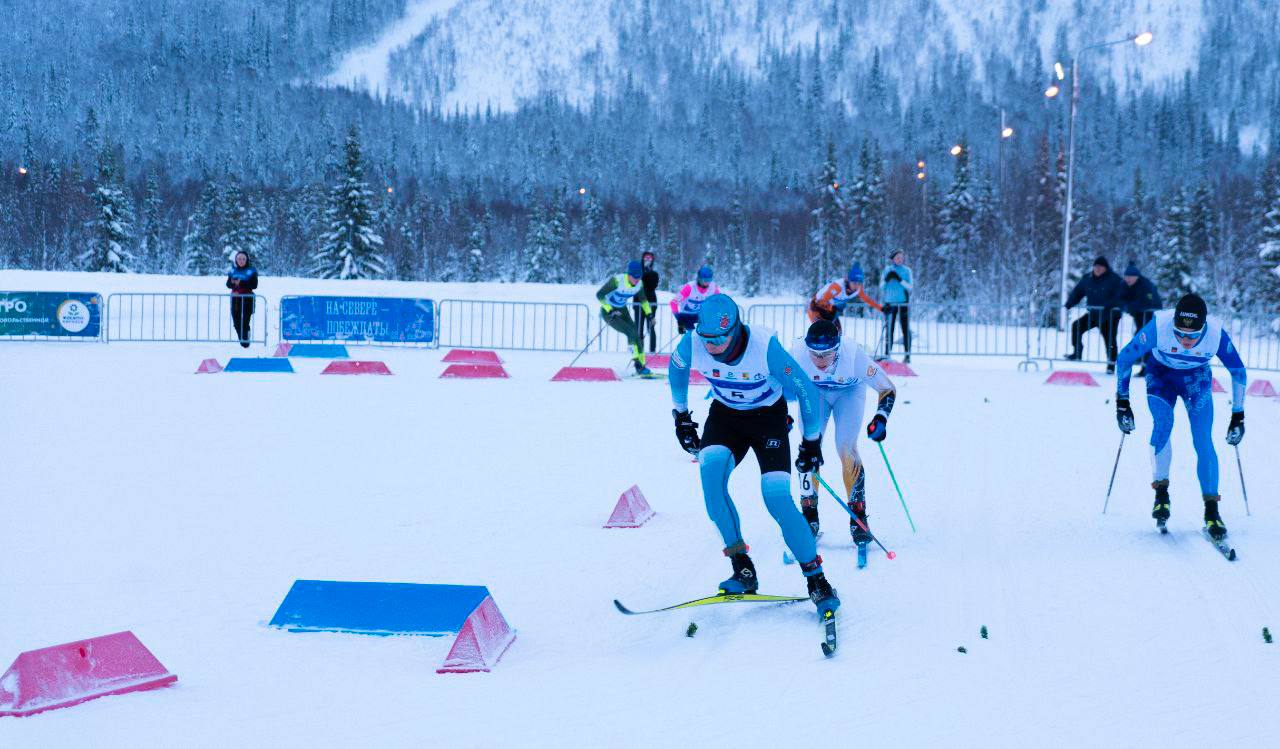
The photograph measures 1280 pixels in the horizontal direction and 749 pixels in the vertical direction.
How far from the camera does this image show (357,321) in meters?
24.4

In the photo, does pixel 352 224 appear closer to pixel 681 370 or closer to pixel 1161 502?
pixel 1161 502

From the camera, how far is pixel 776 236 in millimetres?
Answer: 120312

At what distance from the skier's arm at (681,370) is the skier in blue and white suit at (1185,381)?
3.47 metres

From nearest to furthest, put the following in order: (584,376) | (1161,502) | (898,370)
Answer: (1161,502) < (584,376) < (898,370)

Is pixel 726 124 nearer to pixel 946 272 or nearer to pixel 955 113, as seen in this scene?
pixel 955 113

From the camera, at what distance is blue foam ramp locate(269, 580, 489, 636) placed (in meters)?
5.64

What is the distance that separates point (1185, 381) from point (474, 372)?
12339mm

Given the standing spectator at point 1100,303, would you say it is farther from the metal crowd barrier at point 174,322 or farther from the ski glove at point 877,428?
the metal crowd barrier at point 174,322

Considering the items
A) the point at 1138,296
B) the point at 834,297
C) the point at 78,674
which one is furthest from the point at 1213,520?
the point at 1138,296

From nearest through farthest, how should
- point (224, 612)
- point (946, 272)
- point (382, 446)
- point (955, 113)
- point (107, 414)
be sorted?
point (224, 612) < point (382, 446) < point (107, 414) < point (946, 272) < point (955, 113)

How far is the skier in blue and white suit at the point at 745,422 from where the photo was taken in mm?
5723

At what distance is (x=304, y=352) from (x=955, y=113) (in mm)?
153425

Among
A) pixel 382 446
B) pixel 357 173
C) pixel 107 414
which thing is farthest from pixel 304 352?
pixel 357 173

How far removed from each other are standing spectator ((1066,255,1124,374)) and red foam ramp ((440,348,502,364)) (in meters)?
10.3
